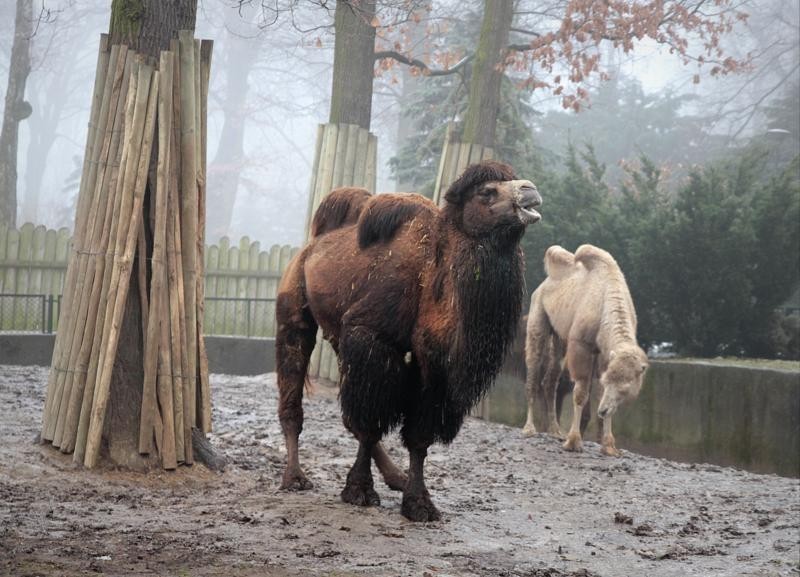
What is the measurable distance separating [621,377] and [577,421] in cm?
86

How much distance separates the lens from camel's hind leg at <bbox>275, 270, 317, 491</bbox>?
8242 millimetres

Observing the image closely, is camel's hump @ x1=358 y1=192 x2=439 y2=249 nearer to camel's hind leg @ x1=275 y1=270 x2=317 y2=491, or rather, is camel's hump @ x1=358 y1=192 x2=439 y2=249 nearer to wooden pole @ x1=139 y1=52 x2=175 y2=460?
camel's hind leg @ x1=275 y1=270 x2=317 y2=491

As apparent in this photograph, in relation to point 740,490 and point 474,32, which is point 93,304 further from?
point 474,32

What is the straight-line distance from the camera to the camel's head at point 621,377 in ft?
37.8

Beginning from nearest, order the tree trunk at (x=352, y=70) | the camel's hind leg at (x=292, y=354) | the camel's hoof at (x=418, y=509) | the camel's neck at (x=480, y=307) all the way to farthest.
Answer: the camel's neck at (x=480, y=307)
the camel's hoof at (x=418, y=509)
the camel's hind leg at (x=292, y=354)
the tree trunk at (x=352, y=70)

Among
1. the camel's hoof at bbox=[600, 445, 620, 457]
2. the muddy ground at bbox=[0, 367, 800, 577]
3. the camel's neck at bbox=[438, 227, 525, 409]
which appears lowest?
the muddy ground at bbox=[0, 367, 800, 577]

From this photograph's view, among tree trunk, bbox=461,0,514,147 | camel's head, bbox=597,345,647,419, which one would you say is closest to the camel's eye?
camel's head, bbox=597,345,647,419

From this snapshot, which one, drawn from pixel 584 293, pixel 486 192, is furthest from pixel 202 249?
pixel 584 293

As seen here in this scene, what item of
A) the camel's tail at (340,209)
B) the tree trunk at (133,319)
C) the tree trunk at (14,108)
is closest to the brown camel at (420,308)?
the camel's tail at (340,209)

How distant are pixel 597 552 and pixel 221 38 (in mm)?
41322

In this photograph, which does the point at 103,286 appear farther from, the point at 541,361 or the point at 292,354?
the point at 541,361

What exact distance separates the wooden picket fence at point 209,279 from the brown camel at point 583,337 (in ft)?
20.2

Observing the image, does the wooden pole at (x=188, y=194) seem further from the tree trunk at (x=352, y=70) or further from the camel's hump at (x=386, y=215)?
the tree trunk at (x=352, y=70)

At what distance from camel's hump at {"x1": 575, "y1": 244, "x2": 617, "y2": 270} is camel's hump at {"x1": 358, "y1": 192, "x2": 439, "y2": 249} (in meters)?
5.48
